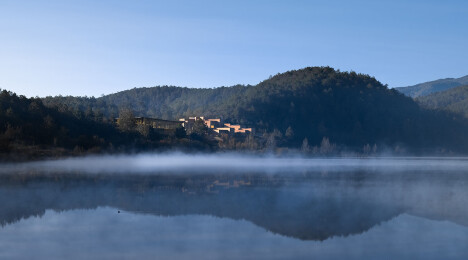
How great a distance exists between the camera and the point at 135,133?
245 ft

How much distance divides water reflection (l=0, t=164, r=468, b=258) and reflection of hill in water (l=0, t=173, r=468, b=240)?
30 millimetres

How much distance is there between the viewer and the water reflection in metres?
14.2

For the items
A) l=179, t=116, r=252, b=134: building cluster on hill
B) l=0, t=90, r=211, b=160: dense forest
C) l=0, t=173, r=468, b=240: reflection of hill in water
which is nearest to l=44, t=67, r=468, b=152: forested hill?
l=179, t=116, r=252, b=134: building cluster on hill

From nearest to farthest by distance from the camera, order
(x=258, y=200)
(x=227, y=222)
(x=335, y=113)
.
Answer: (x=227, y=222) → (x=258, y=200) → (x=335, y=113)

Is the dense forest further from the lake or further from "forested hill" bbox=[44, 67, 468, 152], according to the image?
"forested hill" bbox=[44, 67, 468, 152]

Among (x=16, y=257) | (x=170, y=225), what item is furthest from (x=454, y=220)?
(x=16, y=257)

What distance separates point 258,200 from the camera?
65.8 feet

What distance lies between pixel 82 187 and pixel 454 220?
1604cm

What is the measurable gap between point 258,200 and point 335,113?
5887 inches

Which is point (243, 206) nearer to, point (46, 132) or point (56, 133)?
point (46, 132)

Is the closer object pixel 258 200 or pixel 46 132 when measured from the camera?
pixel 258 200

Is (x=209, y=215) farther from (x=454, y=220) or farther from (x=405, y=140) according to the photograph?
(x=405, y=140)

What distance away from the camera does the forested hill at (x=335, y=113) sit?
5797 inches

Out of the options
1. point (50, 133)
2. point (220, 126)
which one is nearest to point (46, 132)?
point (50, 133)
